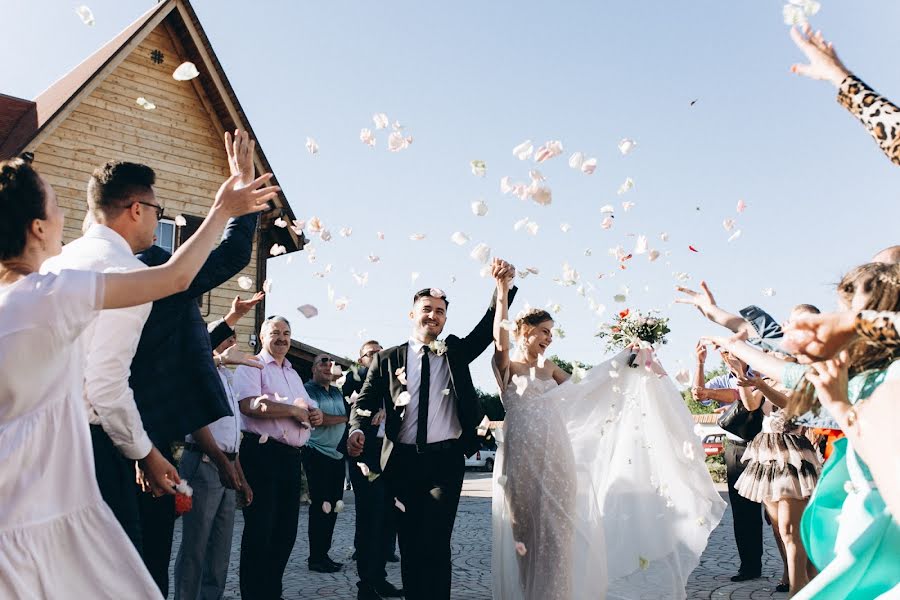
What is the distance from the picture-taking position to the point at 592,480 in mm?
6766

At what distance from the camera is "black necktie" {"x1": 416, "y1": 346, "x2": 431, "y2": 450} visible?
5.84m

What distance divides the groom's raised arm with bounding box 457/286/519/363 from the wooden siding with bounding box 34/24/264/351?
11.6 metres

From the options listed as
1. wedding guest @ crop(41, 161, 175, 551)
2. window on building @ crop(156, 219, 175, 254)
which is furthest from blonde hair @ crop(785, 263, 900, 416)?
window on building @ crop(156, 219, 175, 254)

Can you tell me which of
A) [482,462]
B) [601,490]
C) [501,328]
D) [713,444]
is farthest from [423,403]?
[482,462]

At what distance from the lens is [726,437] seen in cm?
845

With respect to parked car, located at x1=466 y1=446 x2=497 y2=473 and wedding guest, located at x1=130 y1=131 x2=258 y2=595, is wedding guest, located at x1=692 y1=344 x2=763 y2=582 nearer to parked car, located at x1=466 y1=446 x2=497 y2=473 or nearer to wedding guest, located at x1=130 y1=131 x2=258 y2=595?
wedding guest, located at x1=130 y1=131 x2=258 y2=595

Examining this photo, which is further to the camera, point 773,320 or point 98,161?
point 98,161

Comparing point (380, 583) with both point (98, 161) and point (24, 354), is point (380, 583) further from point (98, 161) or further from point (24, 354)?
point (98, 161)

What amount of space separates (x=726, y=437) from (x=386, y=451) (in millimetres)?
4210

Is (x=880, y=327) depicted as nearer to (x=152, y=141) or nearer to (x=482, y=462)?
(x=152, y=141)

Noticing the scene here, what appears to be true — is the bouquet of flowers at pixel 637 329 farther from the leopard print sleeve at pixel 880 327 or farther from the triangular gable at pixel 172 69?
the triangular gable at pixel 172 69

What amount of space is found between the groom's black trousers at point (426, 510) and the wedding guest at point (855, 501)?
310 centimetres

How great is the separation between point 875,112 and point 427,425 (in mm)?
3825

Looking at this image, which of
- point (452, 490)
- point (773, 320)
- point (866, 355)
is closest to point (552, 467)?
point (452, 490)
